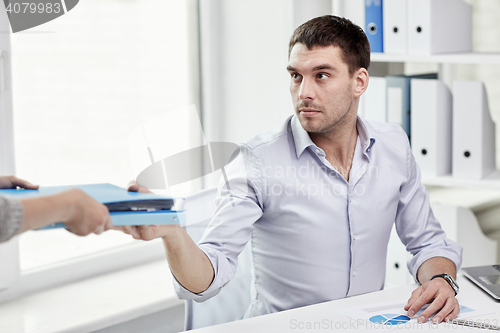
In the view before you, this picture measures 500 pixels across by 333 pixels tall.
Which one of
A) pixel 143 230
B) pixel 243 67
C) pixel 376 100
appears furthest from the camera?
pixel 243 67

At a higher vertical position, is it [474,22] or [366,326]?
[474,22]

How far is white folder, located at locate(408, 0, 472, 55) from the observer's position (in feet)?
6.44

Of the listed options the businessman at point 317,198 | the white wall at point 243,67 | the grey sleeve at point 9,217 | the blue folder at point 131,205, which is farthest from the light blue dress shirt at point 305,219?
the white wall at point 243,67

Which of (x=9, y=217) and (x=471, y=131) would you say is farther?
(x=471, y=131)

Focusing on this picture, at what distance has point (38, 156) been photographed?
195cm

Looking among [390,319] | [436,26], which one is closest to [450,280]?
[390,319]

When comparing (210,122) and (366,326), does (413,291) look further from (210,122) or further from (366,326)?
(210,122)

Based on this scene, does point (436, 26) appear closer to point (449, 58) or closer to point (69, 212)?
point (449, 58)

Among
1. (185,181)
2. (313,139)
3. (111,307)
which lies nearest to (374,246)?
(313,139)

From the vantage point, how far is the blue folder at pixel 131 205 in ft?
2.81

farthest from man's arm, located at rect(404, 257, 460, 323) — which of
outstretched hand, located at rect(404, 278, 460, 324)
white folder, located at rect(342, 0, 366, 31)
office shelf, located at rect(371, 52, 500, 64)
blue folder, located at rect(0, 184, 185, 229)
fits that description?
white folder, located at rect(342, 0, 366, 31)

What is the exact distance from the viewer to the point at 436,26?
6.49ft

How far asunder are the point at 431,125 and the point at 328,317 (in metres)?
1.07

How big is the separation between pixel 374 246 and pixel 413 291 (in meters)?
0.22
